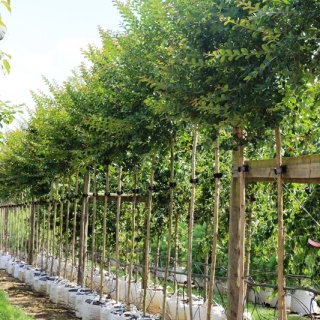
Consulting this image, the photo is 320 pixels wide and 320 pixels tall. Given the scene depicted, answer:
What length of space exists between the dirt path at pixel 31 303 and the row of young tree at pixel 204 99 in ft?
8.84

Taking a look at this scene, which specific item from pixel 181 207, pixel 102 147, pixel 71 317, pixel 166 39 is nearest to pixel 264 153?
pixel 166 39

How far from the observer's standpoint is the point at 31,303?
11531 mm

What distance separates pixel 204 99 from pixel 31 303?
9256 millimetres

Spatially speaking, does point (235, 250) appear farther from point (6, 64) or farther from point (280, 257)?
point (6, 64)

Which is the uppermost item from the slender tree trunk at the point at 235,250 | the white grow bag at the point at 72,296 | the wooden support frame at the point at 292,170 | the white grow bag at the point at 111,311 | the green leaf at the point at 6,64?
the green leaf at the point at 6,64

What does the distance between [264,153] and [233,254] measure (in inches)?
60.7

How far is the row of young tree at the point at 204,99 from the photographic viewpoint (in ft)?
10.0

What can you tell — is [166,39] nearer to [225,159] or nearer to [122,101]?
[122,101]

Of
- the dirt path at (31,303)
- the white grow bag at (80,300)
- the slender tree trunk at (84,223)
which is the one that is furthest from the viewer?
the slender tree trunk at (84,223)

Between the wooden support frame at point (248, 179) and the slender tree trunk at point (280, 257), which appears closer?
the wooden support frame at point (248, 179)

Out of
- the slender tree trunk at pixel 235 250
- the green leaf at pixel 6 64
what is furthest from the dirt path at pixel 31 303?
the green leaf at pixel 6 64

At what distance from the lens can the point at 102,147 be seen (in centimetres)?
735

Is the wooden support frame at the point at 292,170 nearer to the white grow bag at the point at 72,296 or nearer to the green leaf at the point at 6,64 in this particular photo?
the green leaf at the point at 6,64

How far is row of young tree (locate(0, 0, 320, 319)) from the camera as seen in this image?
10.0ft
